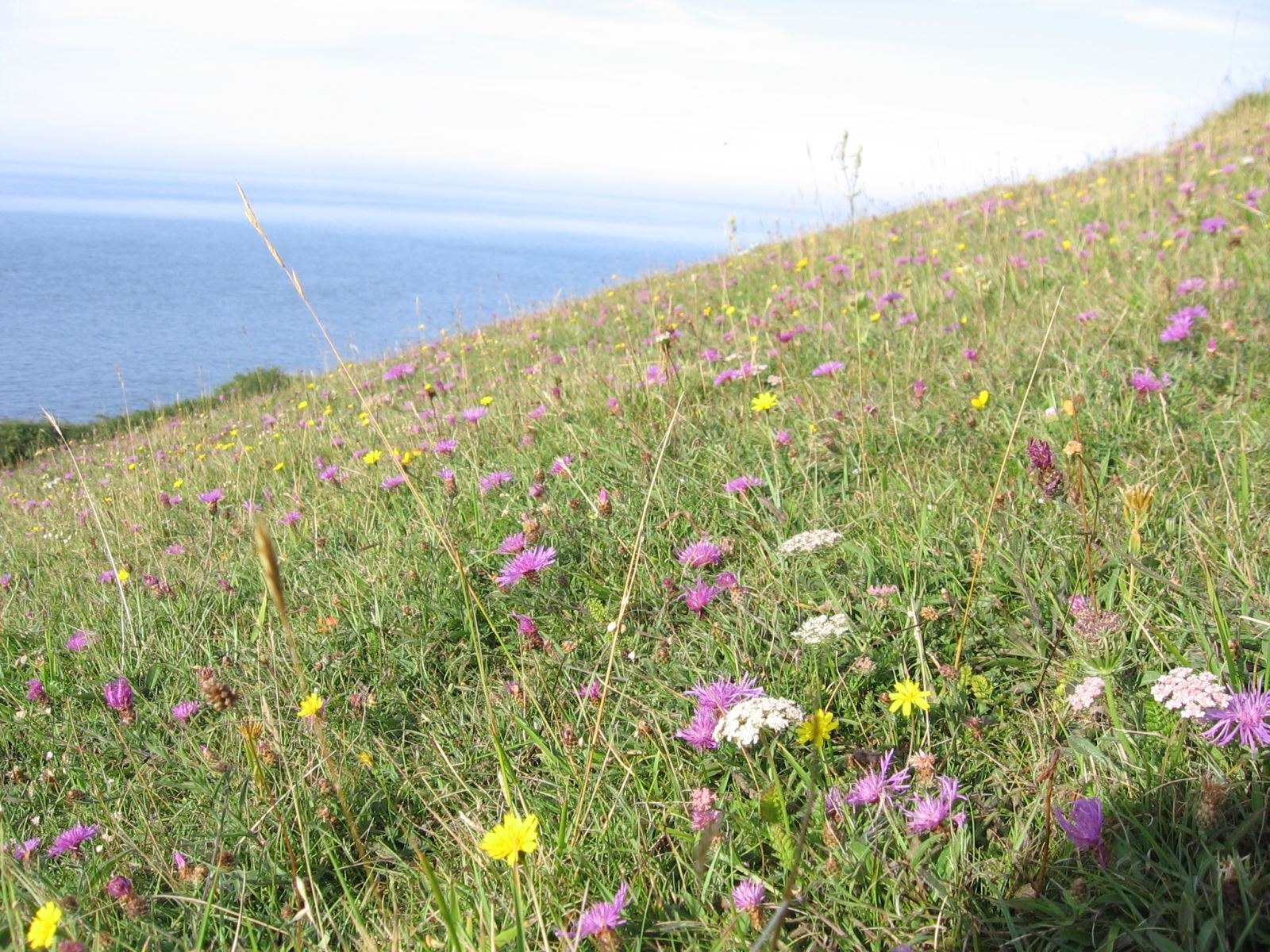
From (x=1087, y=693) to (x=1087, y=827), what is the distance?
0.28 meters

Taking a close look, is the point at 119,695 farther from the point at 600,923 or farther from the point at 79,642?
the point at 600,923

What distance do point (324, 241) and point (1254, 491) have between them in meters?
80.6

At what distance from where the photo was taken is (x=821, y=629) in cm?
161

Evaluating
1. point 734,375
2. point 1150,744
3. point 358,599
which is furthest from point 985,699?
point 734,375

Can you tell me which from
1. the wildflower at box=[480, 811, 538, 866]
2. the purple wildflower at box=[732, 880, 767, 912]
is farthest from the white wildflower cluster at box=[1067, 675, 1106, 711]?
the wildflower at box=[480, 811, 538, 866]

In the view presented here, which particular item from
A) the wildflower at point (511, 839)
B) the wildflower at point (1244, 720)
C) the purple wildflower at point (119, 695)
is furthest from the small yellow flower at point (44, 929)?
the wildflower at point (1244, 720)

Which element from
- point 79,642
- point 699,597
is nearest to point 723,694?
point 699,597

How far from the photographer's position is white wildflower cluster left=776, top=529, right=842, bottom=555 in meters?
1.88

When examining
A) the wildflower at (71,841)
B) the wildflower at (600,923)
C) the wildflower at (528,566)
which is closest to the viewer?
the wildflower at (600,923)

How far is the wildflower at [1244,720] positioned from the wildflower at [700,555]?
1057mm

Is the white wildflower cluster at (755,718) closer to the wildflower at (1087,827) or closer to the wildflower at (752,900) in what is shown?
the wildflower at (752,900)

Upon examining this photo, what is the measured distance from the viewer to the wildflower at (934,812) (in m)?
1.28

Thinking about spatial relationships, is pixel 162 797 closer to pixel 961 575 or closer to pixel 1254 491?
pixel 961 575

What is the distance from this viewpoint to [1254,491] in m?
1.99
